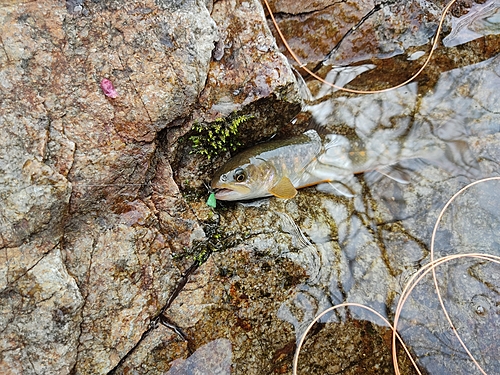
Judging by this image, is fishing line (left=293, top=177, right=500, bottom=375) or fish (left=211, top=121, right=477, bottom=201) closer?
fishing line (left=293, top=177, right=500, bottom=375)

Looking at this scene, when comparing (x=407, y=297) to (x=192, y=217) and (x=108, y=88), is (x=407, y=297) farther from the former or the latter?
(x=108, y=88)

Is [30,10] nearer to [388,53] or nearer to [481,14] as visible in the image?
[388,53]

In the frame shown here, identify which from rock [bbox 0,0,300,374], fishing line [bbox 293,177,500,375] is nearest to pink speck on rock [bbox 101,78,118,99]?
rock [bbox 0,0,300,374]

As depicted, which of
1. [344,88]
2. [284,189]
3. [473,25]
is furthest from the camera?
[473,25]

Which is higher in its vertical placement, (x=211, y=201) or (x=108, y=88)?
(x=108, y=88)

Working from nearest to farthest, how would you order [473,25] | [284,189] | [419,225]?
[284,189]
[419,225]
[473,25]

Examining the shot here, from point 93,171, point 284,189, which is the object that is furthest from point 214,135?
point 93,171

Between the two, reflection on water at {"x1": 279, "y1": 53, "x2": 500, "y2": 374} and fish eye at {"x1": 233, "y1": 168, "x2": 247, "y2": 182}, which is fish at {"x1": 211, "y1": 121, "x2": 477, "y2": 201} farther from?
fish eye at {"x1": 233, "y1": 168, "x2": 247, "y2": 182}
